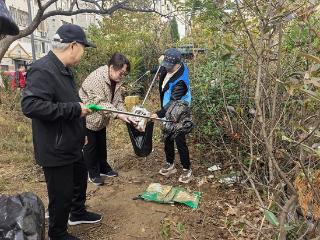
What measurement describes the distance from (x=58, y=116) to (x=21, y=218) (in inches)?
30.6

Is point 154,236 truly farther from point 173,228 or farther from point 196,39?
point 196,39

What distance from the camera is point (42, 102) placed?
2.84m

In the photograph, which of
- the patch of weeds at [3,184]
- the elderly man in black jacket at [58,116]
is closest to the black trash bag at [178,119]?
the elderly man in black jacket at [58,116]

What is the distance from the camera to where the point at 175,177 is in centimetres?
514

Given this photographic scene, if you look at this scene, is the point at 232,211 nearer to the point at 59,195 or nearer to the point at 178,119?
the point at 178,119

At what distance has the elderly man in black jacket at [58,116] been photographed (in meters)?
2.87

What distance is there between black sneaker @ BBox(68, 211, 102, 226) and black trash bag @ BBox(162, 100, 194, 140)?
133 cm

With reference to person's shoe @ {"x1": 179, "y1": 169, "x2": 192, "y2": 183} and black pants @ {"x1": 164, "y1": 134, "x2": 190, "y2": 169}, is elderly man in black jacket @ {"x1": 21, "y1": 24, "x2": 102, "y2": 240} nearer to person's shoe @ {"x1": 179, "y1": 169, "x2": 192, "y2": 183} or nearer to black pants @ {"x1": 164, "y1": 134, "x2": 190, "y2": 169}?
black pants @ {"x1": 164, "y1": 134, "x2": 190, "y2": 169}

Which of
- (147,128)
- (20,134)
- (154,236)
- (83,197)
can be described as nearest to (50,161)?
(83,197)

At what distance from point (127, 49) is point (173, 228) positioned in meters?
8.65

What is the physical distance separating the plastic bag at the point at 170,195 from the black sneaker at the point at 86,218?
696 millimetres

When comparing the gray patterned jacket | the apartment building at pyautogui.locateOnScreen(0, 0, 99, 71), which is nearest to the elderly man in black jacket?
the gray patterned jacket

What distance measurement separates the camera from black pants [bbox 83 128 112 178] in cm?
474

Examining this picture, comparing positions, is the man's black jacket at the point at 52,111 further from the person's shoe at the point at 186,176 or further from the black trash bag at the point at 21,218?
the person's shoe at the point at 186,176
